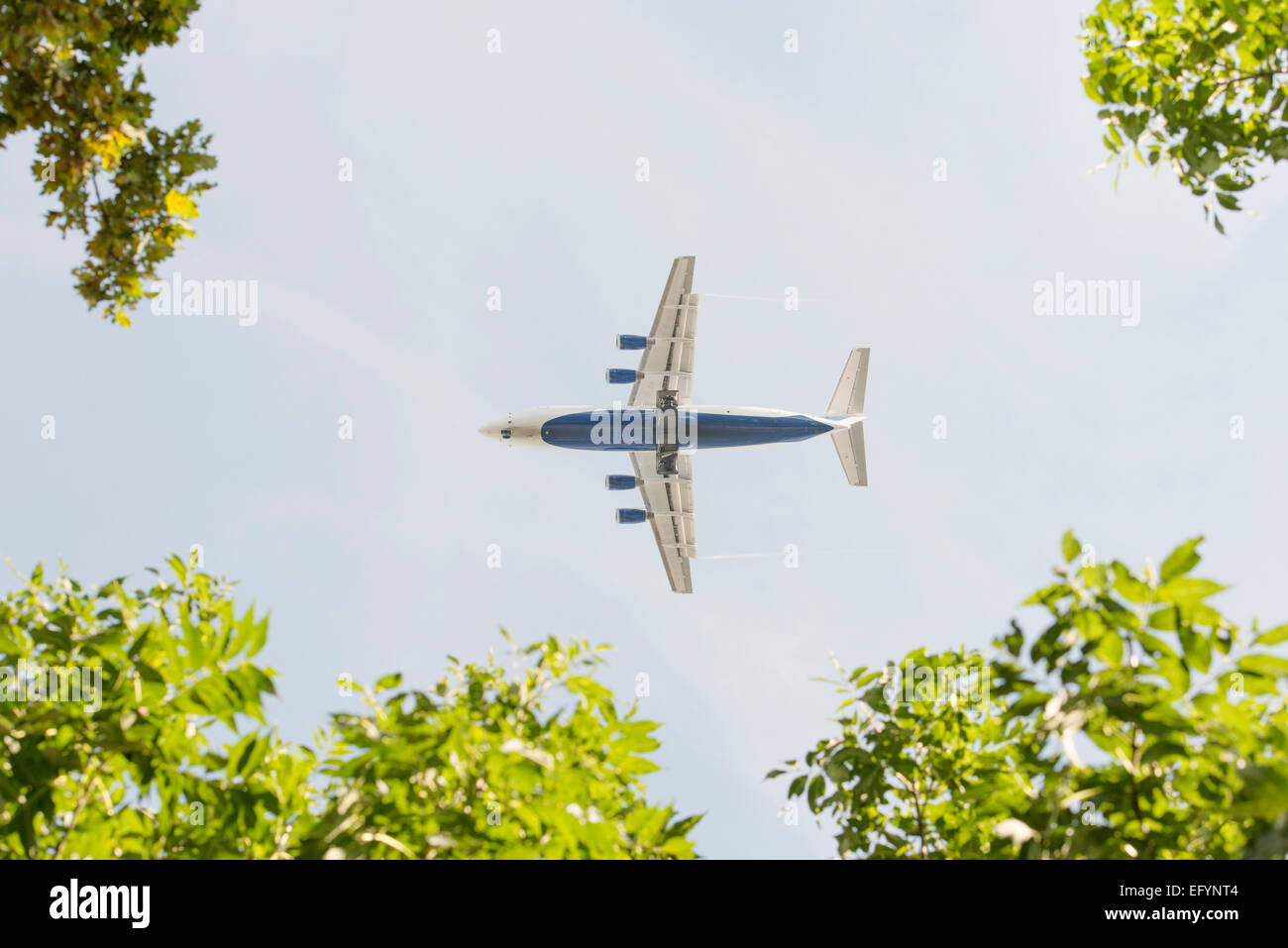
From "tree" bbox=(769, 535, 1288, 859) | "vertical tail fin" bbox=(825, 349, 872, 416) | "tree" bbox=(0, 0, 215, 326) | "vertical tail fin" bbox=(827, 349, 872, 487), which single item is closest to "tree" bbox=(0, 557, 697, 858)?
"tree" bbox=(769, 535, 1288, 859)

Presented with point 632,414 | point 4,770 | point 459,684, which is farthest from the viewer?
point 632,414

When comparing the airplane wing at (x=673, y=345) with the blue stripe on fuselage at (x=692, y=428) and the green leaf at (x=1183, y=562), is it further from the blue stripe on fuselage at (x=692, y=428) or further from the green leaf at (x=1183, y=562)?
the green leaf at (x=1183, y=562)

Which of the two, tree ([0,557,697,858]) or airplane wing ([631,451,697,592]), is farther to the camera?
airplane wing ([631,451,697,592])

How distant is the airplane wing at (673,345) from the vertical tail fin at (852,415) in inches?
344

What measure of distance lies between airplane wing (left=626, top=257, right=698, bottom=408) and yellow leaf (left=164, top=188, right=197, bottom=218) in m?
28.9

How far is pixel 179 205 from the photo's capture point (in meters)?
12.7

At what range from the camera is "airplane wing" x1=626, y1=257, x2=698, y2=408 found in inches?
1603

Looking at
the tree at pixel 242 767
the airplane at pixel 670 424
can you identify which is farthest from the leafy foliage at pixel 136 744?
the airplane at pixel 670 424

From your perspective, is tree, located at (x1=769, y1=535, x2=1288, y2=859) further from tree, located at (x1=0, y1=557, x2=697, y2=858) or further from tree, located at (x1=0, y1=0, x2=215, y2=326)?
tree, located at (x1=0, y1=0, x2=215, y2=326)

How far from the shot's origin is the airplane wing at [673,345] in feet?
134
